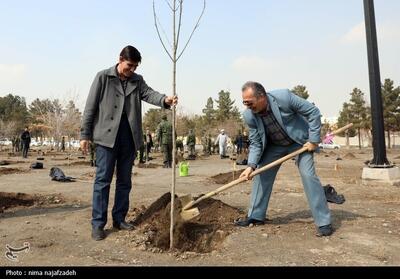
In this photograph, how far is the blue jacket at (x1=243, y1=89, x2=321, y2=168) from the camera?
4465 mm

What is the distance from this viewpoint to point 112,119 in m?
4.38

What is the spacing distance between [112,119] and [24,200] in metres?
3.48

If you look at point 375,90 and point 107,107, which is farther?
point 375,90

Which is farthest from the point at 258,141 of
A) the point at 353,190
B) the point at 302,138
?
the point at 353,190

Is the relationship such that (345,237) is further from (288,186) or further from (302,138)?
(288,186)

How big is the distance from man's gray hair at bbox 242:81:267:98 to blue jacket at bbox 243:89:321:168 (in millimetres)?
168

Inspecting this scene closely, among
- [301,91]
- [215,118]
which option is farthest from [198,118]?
[301,91]

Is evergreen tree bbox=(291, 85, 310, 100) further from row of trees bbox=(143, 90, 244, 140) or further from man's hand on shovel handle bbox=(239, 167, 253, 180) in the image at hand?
Result: man's hand on shovel handle bbox=(239, 167, 253, 180)

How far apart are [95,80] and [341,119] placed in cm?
5509

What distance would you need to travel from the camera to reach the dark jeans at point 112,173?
14.3 ft

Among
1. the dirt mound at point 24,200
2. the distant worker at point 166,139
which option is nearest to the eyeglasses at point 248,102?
the dirt mound at point 24,200

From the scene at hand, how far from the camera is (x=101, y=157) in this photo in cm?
440

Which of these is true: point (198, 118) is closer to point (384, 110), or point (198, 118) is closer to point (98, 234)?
point (384, 110)
